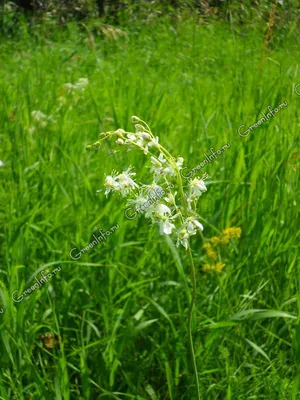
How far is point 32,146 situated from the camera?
273 cm

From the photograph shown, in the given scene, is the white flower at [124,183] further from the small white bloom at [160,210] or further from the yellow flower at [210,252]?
the yellow flower at [210,252]

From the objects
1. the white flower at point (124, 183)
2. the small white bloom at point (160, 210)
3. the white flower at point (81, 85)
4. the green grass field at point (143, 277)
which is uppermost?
the white flower at point (124, 183)

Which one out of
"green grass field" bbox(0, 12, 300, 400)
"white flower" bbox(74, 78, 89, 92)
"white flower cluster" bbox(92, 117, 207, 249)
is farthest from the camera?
"white flower" bbox(74, 78, 89, 92)

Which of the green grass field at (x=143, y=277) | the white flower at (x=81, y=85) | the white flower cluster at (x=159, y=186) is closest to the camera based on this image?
the white flower cluster at (x=159, y=186)

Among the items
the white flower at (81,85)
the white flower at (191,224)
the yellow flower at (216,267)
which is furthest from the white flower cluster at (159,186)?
the white flower at (81,85)

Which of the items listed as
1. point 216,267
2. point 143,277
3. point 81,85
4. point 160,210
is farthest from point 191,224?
point 81,85

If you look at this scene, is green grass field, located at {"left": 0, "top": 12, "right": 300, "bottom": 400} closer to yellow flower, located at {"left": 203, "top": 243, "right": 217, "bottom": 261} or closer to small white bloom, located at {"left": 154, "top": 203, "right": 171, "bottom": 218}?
yellow flower, located at {"left": 203, "top": 243, "right": 217, "bottom": 261}

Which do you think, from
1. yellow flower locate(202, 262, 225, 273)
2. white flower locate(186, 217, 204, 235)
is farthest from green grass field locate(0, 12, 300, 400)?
white flower locate(186, 217, 204, 235)

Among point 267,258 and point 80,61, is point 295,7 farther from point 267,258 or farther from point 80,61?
point 80,61

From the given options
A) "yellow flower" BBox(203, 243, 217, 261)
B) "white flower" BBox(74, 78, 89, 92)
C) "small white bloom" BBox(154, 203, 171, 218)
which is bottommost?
"white flower" BBox(74, 78, 89, 92)

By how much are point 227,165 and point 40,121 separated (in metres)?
0.88

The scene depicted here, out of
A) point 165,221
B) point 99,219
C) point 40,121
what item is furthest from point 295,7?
point 165,221

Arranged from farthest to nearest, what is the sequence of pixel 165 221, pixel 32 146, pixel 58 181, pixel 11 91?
1. pixel 11 91
2. pixel 32 146
3. pixel 58 181
4. pixel 165 221

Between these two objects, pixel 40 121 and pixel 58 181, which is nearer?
pixel 58 181
